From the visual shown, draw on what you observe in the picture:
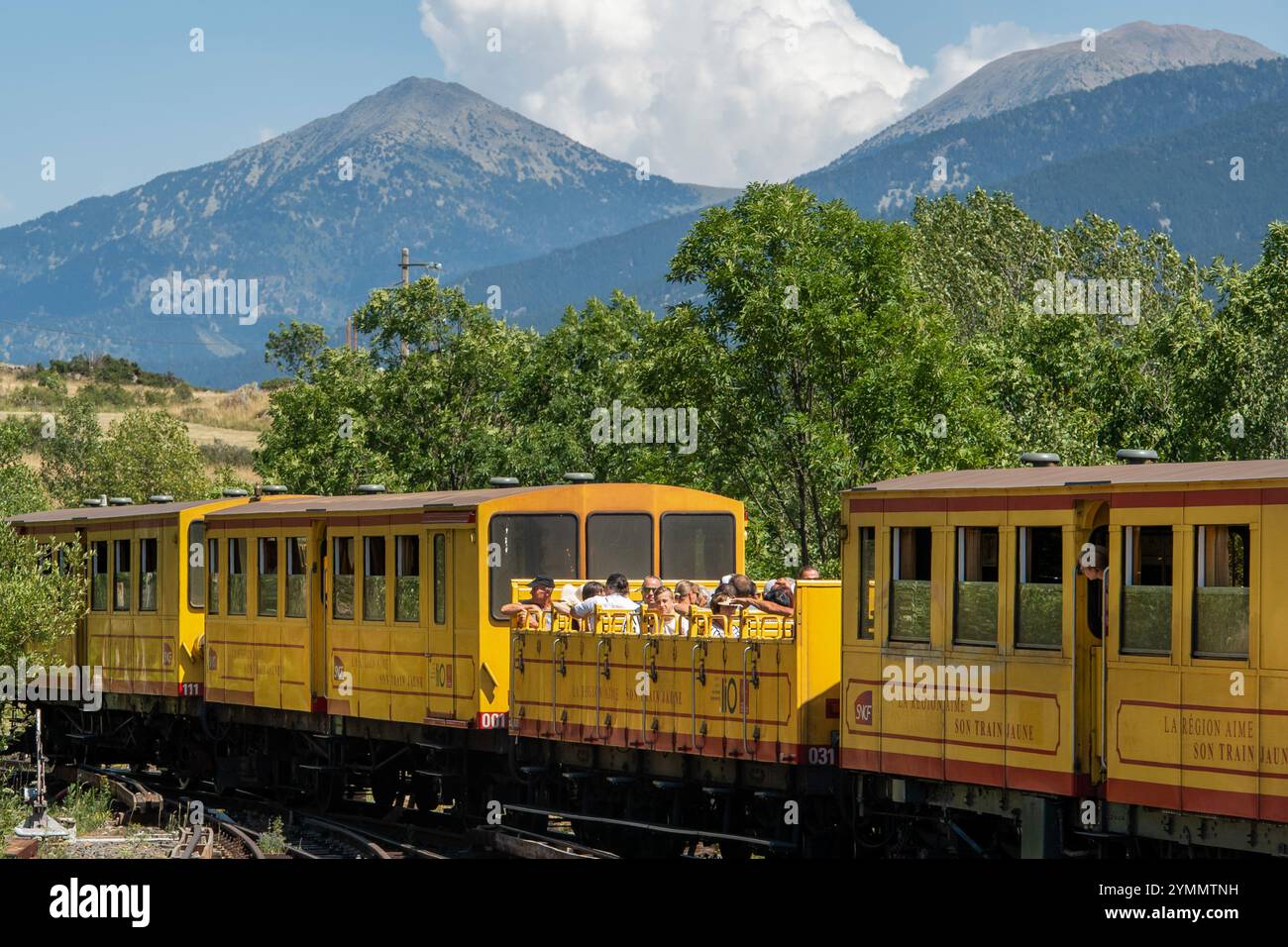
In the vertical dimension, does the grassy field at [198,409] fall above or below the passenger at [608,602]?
above

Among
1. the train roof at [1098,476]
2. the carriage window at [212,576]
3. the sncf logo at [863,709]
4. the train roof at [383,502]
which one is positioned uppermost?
the train roof at [1098,476]

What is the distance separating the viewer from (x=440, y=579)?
19672 millimetres

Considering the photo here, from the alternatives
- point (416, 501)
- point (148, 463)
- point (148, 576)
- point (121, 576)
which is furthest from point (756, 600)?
point (148, 463)

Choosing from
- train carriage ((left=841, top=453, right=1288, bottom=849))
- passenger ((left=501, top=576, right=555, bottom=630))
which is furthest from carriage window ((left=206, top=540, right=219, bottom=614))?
train carriage ((left=841, top=453, right=1288, bottom=849))

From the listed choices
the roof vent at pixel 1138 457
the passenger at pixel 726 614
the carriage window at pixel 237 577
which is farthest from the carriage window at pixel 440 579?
the roof vent at pixel 1138 457

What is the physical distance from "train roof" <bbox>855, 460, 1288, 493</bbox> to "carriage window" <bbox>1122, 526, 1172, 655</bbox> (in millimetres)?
390

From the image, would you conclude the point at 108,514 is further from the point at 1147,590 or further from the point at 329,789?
the point at 1147,590

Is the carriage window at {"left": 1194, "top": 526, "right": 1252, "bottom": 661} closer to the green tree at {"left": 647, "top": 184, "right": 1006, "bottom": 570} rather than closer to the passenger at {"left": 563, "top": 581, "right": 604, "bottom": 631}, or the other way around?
the passenger at {"left": 563, "top": 581, "right": 604, "bottom": 631}

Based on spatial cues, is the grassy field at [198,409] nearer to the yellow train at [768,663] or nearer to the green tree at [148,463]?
the green tree at [148,463]

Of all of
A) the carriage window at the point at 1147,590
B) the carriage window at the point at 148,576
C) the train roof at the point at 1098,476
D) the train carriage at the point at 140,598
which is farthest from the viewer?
the carriage window at the point at 148,576

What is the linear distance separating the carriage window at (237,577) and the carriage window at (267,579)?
44cm

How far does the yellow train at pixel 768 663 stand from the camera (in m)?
11.7

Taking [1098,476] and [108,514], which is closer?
[1098,476]

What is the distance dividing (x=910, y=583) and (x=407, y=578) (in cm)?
780
